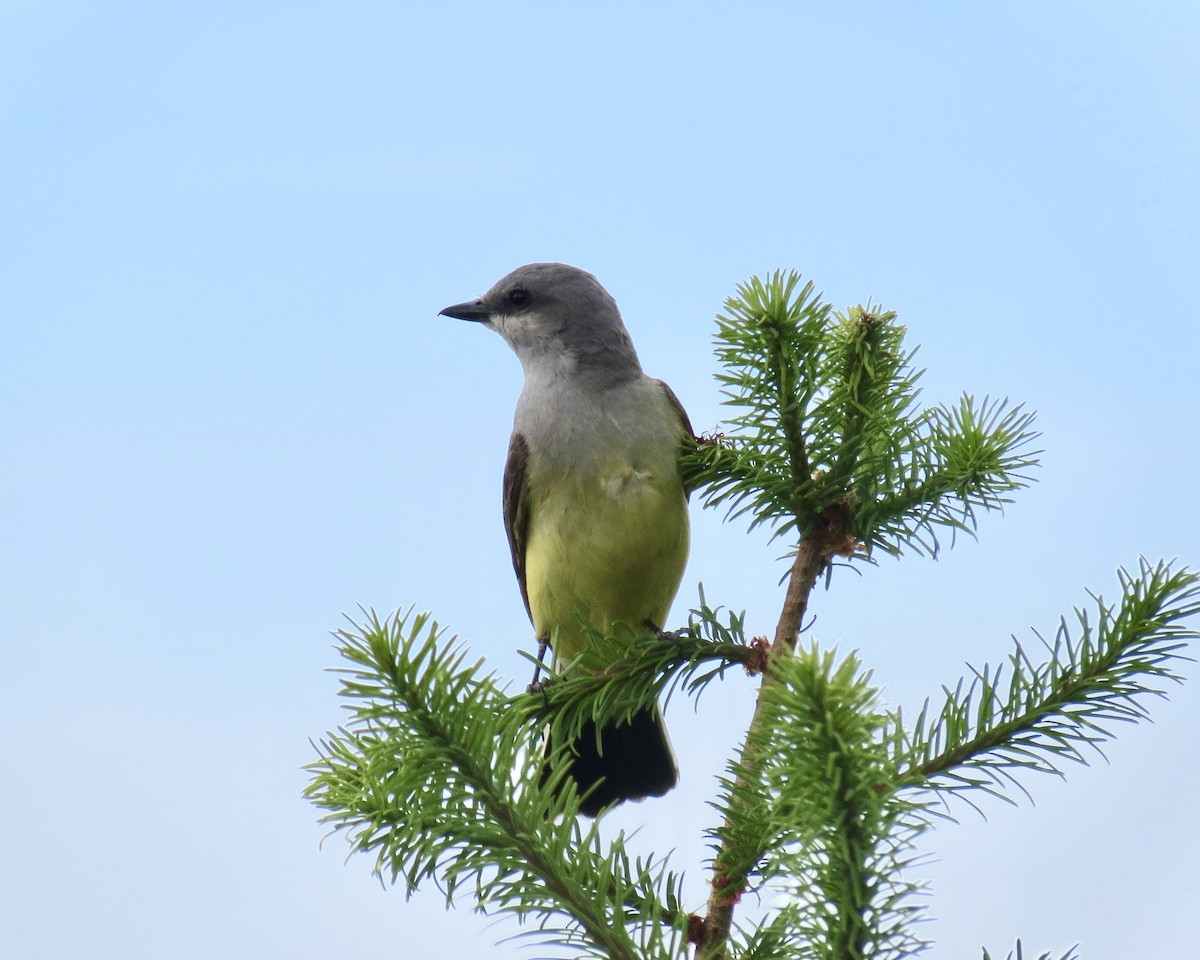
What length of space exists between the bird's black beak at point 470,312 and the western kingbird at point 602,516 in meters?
0.89

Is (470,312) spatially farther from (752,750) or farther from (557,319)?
(752,750)

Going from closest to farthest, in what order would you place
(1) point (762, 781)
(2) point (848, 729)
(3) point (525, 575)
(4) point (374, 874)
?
(2) point (848, 729) < (1) point (762, 781) < (4) point (374, 874) < (3) point (525, 575)

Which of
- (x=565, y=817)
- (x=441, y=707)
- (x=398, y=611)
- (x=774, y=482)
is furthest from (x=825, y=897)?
(x=774, y=482)

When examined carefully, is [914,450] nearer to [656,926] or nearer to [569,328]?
[656,926]

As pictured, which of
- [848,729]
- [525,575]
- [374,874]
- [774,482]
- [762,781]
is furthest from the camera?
[525,575]

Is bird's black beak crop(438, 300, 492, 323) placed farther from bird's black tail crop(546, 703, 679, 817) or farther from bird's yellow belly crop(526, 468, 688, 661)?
bird's black tail crop(546, 703, 679, 817)

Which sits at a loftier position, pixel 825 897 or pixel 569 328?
pixel 569 328

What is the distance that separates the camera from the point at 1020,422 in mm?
3240

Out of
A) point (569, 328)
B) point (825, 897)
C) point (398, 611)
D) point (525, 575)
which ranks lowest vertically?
point (825, 897)

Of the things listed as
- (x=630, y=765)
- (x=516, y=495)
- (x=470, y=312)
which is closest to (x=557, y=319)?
(x=470, y=312)

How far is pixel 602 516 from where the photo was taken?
4758 millimetres

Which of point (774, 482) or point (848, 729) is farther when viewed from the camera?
point (774, 482)

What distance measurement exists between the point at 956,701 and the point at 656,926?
75 cm

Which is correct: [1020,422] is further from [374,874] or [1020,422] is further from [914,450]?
[374,874]
